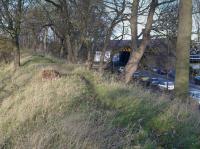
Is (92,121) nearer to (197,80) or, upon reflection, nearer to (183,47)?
(183,47)

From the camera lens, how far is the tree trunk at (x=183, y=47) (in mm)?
14117

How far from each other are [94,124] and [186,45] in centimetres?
763

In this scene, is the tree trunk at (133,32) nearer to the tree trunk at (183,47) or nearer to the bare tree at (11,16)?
the bare tree at (11,16)

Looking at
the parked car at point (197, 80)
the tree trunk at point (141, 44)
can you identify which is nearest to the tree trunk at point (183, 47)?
the tree trunk at point (141, 44)

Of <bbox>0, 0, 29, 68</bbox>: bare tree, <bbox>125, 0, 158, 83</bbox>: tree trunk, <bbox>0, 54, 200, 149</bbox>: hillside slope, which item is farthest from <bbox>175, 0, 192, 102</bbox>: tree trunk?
<bbox>0, 0, 29, 68</bbox>: bare tree

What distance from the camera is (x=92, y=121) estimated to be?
7676 millimetres

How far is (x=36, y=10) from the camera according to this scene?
3116cm

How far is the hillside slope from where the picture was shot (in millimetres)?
6438

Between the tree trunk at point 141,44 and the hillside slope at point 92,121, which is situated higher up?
the tree trunk at point 141,44

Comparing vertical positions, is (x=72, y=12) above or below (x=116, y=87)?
above

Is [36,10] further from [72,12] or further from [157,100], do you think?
[157,100]

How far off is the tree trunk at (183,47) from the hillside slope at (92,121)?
353 cm

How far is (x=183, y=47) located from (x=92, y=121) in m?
7.45

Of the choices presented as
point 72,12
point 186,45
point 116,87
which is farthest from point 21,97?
point 72,12
